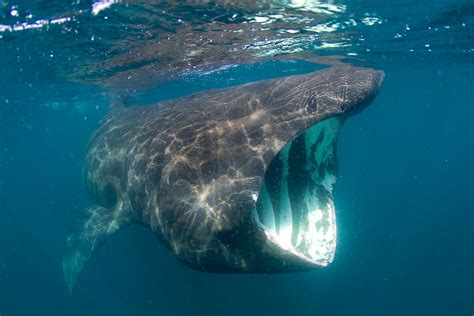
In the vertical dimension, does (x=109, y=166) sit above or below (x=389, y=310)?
above

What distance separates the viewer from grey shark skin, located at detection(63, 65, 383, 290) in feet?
14.7

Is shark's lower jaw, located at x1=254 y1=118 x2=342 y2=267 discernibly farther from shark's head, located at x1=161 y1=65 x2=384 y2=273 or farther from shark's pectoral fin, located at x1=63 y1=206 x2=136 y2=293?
shark's pectoral fin, located at x1=63 y1=206 x2=136 y2=293

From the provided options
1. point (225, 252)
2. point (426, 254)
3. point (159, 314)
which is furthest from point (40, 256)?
point (225, 252)

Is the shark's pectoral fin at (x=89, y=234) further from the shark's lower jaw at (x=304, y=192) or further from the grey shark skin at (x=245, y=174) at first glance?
the shark's lower jaw at (x=304, y=192)

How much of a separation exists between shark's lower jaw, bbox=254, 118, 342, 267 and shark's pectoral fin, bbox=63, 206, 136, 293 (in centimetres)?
271

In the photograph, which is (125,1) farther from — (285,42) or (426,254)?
(426,254)

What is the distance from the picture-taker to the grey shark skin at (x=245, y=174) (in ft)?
14.7

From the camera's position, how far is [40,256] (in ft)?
114

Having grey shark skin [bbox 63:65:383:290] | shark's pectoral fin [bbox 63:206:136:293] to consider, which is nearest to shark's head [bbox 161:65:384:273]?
grey shark skin [bbox 63:65:383:290]

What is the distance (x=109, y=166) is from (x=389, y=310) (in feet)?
59.2

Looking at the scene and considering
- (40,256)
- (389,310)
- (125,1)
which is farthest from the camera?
(40,256)

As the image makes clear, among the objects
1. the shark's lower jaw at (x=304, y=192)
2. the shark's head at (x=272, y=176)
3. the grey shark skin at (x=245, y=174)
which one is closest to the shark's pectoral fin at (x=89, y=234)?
the grey shark skin at (x=245, y=174)

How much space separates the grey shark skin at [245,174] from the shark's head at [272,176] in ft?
0.05

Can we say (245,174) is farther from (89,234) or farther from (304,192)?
(89,234)
